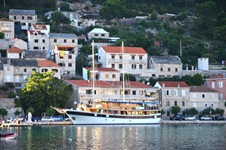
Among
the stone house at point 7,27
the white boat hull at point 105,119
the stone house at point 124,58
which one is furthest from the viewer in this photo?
the stone house at point 7,27

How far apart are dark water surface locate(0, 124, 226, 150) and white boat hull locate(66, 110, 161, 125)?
8.14ft

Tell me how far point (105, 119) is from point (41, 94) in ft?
26.8

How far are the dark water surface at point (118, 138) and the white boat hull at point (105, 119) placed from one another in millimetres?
2481

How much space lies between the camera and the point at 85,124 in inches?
3135

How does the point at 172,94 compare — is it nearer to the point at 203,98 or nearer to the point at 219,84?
the point at 203,98

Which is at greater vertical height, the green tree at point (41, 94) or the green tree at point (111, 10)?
the green tree at point (111, 10)

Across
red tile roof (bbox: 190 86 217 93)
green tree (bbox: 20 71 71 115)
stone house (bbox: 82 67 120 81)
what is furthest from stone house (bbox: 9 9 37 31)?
red tile roof (bbox: 190 86 217 93)

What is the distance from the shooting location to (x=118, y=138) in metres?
62.4

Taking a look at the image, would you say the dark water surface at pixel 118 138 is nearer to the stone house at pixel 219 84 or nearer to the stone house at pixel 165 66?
the stone house at pixel 219 84

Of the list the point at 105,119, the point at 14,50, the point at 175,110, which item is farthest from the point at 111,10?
the point at 105,119

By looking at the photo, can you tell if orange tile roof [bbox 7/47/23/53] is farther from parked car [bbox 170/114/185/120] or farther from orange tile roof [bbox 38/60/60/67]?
parked car [bbox 170/114/185/120]

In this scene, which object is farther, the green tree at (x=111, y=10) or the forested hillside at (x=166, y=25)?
the green tree at (x=111, y=10)

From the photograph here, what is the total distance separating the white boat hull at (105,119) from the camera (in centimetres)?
7875

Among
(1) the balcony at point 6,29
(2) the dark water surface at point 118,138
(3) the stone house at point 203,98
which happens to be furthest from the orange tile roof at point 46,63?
(3) the stone house at point 203,98
